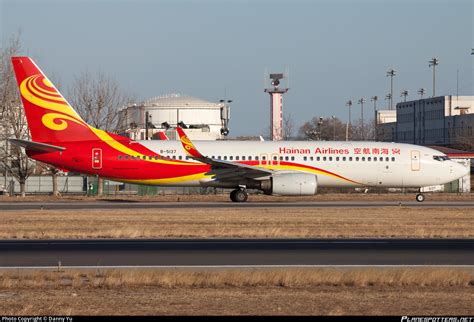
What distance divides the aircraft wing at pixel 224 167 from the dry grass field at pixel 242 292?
27677 millimetres

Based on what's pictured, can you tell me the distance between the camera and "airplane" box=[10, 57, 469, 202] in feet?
152

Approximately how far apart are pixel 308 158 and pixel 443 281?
31.4 meters

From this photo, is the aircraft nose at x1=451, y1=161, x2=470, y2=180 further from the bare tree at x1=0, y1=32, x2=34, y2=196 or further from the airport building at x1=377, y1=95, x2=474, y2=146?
the airport building at x1=377, y1=95, x2=474, y2=146

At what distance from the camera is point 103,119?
67000 millimetres

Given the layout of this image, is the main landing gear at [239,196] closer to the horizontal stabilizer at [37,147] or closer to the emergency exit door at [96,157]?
the emergency exit door at [96,157]

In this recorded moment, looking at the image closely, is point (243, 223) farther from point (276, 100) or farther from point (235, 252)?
point (276, 100)

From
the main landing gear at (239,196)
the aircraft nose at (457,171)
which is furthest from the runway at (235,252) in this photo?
the aircraft nose at (457,171)

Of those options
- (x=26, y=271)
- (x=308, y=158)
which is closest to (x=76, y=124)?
(x=308, y=158)

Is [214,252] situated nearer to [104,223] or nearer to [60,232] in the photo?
[60,232]

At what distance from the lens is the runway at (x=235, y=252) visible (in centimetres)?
2027

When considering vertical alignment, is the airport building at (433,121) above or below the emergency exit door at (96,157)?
above

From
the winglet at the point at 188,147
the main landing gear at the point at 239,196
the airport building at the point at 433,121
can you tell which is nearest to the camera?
the winglet at the point at 188,147

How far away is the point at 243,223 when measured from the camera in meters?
32.3

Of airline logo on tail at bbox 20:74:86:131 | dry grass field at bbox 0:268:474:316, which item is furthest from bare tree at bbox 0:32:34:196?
dry grass field at bbox 0:268:474:316
